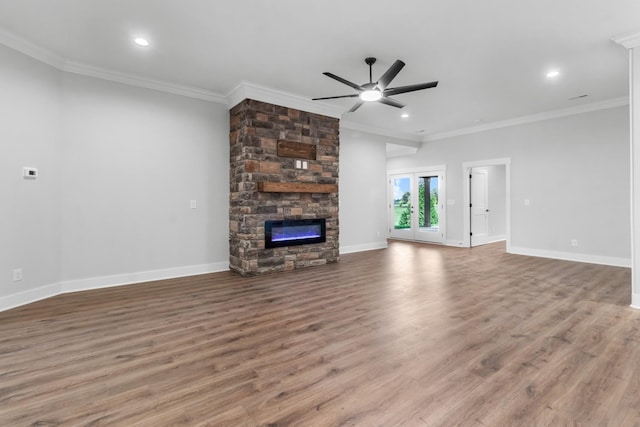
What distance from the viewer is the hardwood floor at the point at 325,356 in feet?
5.57

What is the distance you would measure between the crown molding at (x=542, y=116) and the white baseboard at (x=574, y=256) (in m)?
2.79

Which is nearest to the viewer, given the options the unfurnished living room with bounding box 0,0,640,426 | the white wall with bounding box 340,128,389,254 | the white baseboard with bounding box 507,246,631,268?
the unfurnished living room with bounding box 0,0,640,426

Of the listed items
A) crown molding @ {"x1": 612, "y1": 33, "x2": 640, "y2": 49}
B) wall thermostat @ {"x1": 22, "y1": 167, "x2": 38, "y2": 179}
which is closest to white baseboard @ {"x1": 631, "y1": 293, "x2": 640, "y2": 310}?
crown molding @ {"x1": 612, "y1": 33, "x2": 640, "y2": 49}

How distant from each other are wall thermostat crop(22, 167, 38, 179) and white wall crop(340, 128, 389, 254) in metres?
5.12

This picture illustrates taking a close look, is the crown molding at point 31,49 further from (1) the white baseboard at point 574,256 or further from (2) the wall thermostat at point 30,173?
(1) the white baseboard at point 574,256

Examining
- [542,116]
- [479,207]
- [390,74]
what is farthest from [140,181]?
[479,207]

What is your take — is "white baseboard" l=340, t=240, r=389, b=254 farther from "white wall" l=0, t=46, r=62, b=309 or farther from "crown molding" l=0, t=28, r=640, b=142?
"white wall" l=0, t=46, r=62, b=309

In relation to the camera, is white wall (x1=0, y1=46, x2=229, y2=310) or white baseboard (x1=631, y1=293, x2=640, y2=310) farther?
white wall (x1=0, y1=46, x2=229, y2=310)

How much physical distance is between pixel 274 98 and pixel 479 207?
6272mm

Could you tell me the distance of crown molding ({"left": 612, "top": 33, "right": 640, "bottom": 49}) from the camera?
10.9 feet

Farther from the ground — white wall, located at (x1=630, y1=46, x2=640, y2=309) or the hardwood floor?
white wall, located at (x1=630, y1=46, x2=640, y2=309)

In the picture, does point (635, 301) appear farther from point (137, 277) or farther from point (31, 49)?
point (31, 49)

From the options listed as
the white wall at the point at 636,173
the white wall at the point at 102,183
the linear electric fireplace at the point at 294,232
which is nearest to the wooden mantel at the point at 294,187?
the linear electric fireplace at the point at 294,232

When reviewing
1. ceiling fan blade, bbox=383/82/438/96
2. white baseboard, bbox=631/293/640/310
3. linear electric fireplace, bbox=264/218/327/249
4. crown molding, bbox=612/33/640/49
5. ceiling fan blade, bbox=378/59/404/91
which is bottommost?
white baseboard, bbox=631/293/640/310
